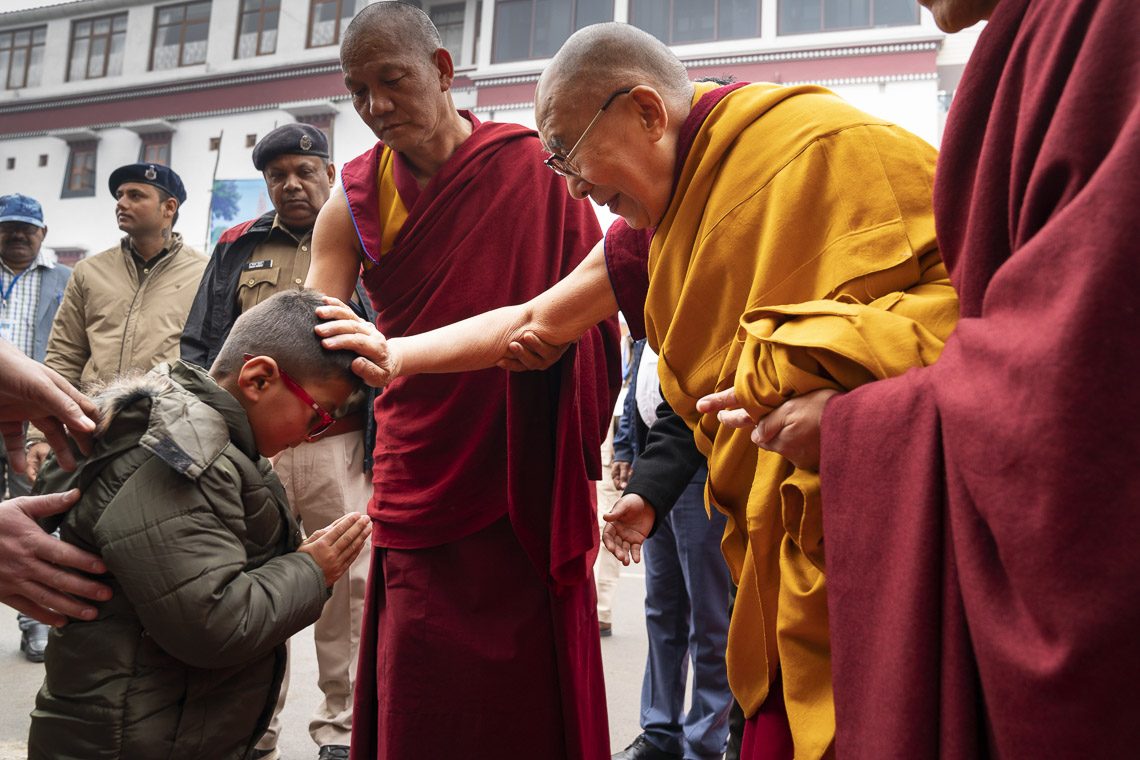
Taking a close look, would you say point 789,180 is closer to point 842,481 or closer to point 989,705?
point 842,481

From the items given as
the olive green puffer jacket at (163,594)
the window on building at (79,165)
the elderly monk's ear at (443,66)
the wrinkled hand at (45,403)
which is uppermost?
the window on building at (79,165)

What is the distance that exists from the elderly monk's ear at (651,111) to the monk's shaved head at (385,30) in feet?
2.68

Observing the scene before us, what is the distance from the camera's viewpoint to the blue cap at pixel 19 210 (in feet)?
13.4

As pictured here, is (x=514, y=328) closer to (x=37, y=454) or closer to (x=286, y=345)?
(x=286, y=345)

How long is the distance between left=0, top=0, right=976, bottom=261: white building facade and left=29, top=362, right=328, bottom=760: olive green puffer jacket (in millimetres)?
8559

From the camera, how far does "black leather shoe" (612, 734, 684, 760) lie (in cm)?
262

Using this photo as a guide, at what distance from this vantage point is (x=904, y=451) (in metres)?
0.88

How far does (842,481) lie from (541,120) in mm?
851

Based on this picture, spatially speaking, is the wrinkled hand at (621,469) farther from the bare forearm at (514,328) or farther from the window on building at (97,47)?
the window on building at (97,47)

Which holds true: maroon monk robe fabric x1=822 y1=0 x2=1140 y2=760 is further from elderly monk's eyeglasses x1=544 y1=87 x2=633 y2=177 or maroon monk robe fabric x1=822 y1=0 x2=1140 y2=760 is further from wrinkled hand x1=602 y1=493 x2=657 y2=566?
wrinkled hand x1=602 y1=493 x2=657 y2=566

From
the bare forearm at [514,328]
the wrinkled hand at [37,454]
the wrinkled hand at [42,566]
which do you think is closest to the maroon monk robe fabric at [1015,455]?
the bare forearm at [514,328]

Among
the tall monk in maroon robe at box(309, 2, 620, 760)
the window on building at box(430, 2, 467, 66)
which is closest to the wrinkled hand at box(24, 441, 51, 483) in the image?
the tall monk in maroon robe at box(309, 2, 620, 760)

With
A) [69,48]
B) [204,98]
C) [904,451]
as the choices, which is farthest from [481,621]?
[69,48]

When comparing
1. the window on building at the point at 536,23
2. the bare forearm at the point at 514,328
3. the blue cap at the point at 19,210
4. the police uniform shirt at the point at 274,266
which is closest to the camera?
the bare forearm at the point at 514,328
